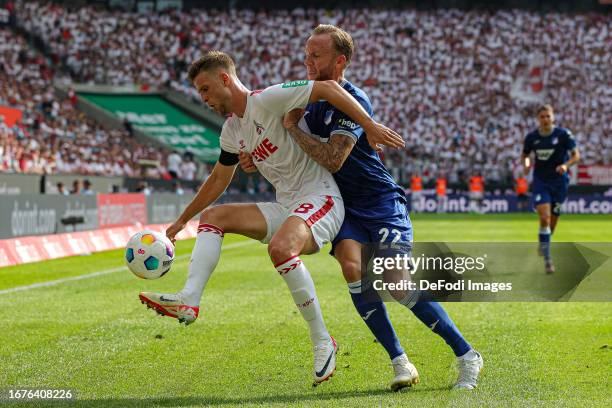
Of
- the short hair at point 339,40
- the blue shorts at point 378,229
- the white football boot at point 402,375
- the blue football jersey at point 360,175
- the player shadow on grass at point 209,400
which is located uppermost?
the short hair at point 339,40

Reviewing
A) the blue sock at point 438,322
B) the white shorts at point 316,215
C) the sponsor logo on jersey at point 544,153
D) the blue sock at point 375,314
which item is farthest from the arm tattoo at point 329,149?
the sponsor logo on jersey at point 544,153

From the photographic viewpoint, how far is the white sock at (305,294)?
5828mm

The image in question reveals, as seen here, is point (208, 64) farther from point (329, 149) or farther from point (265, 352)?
point (265, 352)

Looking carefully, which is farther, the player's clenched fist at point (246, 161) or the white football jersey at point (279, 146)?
the player's clenched fist at point (246, 161)

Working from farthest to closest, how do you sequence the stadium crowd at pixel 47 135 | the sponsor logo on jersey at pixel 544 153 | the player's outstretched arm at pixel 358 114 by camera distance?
the stadium crowd at pixel 47 135, the sponsor logo on jersey at pixel 544 153, the player's outstretched arm at pixel 358 114

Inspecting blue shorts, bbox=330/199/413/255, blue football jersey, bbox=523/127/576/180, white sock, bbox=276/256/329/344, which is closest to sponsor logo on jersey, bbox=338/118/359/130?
blue shorts, bbox=330/199/413/255

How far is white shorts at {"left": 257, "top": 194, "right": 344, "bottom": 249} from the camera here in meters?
5.89

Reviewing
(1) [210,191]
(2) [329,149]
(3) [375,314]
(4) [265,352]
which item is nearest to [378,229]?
(3) [375,314]

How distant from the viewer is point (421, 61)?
48438mm

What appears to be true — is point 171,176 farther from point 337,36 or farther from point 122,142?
point 337,36

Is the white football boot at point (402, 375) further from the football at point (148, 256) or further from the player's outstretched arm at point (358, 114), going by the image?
the football at point (148, 256)

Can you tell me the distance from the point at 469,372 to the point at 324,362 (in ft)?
2.89

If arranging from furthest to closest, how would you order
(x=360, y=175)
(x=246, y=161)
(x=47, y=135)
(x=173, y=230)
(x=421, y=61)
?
(x=421, y=61), (x=47, y=135), (x=173, y=230), (x=246, y=161), (x=360, y=175)

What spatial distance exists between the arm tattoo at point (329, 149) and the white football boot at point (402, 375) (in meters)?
1.23
